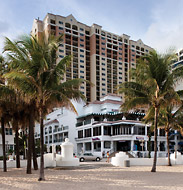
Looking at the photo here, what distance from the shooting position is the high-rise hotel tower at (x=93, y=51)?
95375 millimetres

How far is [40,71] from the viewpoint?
48.5 ft

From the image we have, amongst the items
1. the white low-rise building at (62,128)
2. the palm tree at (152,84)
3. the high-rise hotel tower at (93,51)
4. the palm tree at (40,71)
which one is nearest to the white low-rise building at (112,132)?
the white low-rise building at (62,128)

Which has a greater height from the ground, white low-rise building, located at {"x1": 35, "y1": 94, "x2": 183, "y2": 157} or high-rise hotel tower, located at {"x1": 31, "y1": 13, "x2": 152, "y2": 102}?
high-rise hotel tower, located at {"x1": 31, "y1": 13, "x2": 152, "y2": 102}

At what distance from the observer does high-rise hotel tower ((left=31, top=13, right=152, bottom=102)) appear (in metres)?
95.4

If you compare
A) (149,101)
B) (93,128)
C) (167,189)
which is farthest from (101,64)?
(167,189)

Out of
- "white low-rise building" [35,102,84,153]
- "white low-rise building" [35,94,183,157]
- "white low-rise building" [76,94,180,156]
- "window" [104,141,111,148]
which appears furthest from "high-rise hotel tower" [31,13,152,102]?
"window" [104,141,111,148]

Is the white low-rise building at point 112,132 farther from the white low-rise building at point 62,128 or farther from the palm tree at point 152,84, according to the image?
the palm tree at point 152,84

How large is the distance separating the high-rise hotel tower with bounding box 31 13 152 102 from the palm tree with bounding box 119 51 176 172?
74.2m

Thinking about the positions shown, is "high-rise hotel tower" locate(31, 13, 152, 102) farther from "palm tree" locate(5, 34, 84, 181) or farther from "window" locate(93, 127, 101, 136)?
"palm tree" locate(5, 34, 84, 181)

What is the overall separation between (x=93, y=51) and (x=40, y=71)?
87.9m

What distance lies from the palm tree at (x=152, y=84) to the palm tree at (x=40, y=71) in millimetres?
5598

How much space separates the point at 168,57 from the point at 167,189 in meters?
10.5

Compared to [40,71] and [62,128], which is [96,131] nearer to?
[62,128]

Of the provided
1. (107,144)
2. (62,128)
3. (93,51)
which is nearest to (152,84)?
(107,144)
